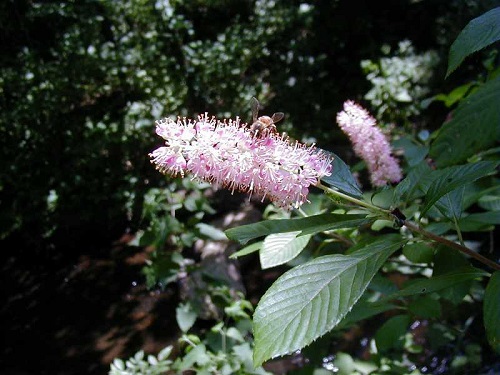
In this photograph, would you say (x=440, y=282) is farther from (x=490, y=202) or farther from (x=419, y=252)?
(x=490, y=202)

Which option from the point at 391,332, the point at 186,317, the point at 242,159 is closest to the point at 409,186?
the point at 242,159

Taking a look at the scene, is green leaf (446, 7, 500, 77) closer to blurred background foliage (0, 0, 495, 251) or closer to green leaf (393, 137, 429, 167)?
green leaf (393, 137, 429, 167)

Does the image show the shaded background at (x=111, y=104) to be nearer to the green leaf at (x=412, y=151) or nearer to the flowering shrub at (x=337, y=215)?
the green leaf at (x=412, y=151)

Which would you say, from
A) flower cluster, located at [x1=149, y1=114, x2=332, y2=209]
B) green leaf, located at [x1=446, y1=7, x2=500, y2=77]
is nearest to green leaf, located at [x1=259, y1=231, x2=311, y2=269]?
flower cluster, located at [x1=149, y1=114, x2=332, y2=209]

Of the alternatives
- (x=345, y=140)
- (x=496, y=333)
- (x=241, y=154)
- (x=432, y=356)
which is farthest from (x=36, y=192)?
(x=496, y=333)

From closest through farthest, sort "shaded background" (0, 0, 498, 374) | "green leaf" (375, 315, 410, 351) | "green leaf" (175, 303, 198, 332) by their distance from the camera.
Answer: "green leaf" (375, 315, 410, 351) < "green leaf" (175, 303, 198, 332) < "shaded background" (0, 0, 498, 374)
